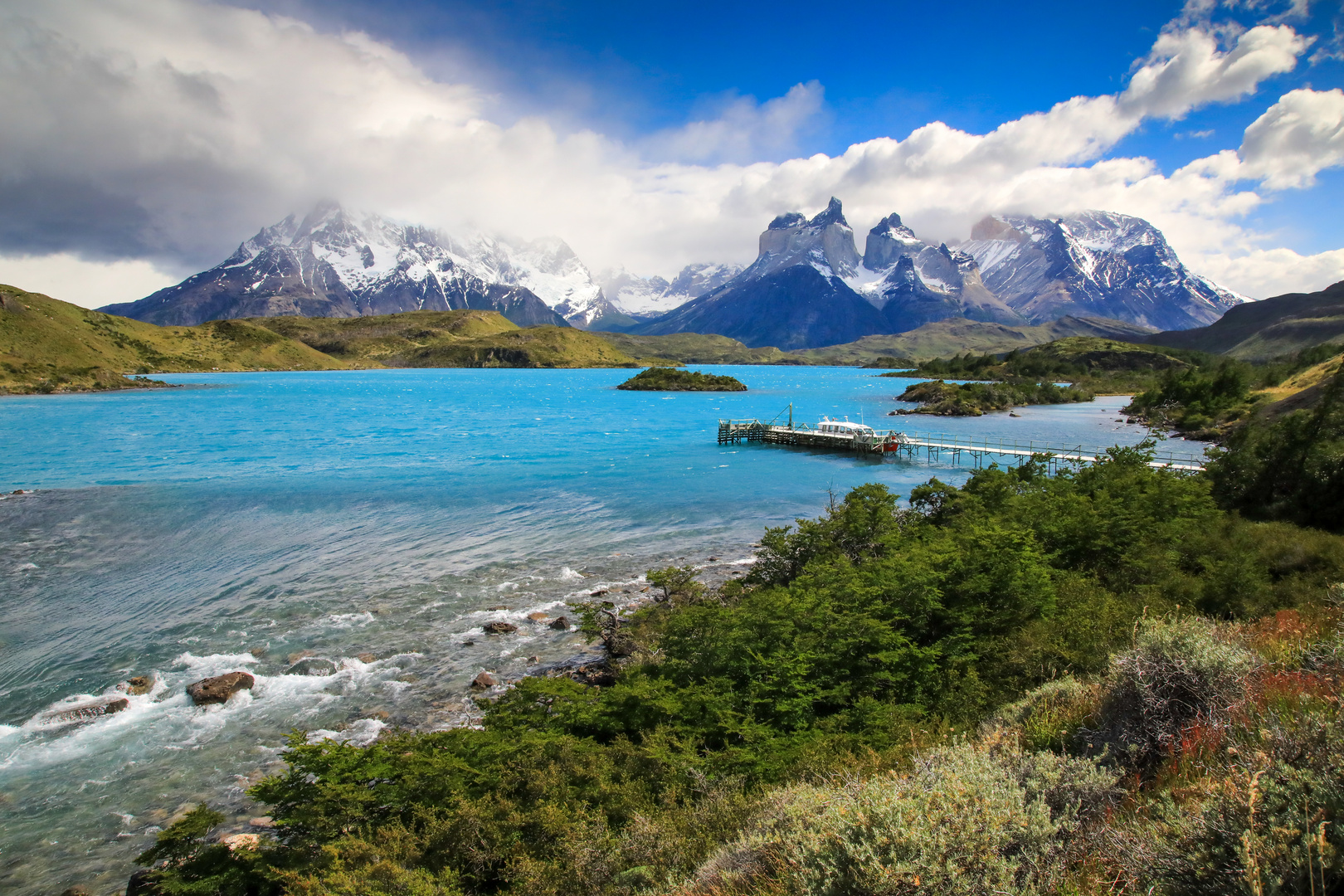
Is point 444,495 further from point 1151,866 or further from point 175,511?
point 1151,866

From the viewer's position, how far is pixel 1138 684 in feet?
27.9

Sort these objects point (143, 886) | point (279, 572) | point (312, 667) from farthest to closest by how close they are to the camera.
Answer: point (279, 572), point (312, 667), point (143, 886)

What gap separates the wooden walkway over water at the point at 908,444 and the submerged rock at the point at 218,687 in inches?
2280

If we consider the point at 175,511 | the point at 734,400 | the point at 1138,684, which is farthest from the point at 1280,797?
the point at 734,400

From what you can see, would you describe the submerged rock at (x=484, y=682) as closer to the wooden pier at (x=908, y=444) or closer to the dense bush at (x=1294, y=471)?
the dense bush at (x=1294, y=471)

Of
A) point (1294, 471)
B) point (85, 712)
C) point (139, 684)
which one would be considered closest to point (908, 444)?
point (1294, 471)

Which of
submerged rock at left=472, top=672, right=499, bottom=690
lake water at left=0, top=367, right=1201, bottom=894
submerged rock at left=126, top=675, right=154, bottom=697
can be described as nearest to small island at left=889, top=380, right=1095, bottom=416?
lake water at left=0, top=367, right=1201, bottom=894

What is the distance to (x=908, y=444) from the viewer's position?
253 feet

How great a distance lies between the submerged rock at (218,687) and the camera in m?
19.8

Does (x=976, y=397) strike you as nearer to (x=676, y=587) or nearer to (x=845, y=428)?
(x=845, y=428)

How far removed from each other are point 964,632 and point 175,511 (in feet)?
160

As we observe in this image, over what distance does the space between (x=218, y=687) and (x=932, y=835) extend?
22.4m

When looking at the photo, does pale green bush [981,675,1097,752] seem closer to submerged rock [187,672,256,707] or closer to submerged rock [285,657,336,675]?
submerged rock [285,657,336,675]

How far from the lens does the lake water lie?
54.9 feet
